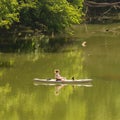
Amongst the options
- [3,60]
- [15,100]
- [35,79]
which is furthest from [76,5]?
[15,100]

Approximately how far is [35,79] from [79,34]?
22.3 metres

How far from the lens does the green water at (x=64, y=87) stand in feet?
69.9

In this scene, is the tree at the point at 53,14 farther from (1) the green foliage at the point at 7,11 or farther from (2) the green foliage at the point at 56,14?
(1) the green foliage at the point at 7,11

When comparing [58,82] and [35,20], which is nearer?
[58,82]

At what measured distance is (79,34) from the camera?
4831cm

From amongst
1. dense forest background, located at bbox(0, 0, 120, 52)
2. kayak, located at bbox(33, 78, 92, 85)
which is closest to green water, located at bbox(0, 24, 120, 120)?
kayak, located at bbox(33, 78, 92, 85)

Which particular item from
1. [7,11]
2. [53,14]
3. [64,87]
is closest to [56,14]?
[53,14]

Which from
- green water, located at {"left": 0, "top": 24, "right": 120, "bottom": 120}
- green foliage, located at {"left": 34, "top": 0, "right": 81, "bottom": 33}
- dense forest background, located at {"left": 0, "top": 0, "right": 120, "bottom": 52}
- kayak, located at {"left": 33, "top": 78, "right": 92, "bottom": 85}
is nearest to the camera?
green water, located at {"left": 0, "top": 24, "right": 120, "bottom": 120}

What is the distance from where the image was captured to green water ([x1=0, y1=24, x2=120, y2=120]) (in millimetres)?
21312

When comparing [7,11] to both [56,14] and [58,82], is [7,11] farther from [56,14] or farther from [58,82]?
[58,82]

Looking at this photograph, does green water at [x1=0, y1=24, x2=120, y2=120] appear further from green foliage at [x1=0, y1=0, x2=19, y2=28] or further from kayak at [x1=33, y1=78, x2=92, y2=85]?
green foliage at [x1=0, y1=0, x2=19, y2=28]

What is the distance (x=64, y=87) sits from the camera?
25844 mm

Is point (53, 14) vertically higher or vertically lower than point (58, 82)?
higher

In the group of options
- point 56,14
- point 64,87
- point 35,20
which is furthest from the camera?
point 35,20
